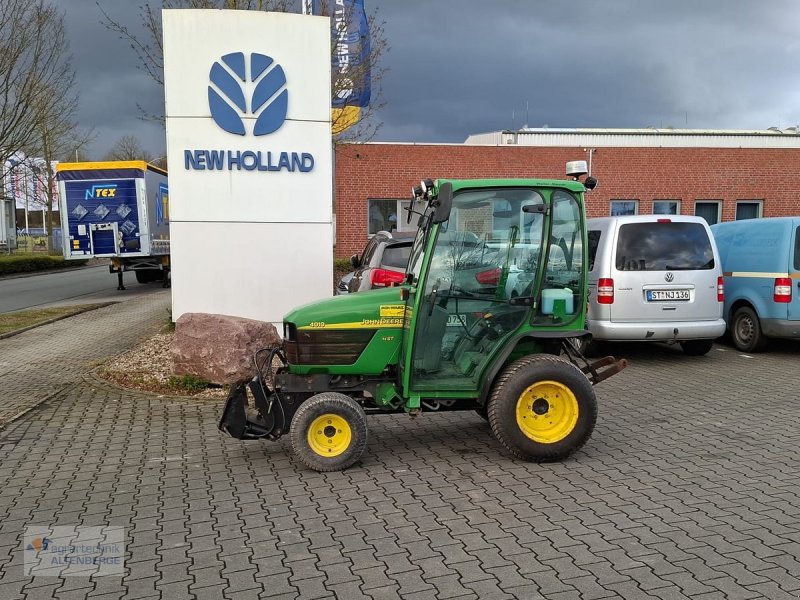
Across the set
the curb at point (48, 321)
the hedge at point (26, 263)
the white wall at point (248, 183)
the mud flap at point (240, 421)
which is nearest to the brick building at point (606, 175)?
the curb at point (48, 321)

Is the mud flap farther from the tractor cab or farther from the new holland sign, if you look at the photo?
the new holland sign

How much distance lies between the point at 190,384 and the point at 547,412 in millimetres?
4392

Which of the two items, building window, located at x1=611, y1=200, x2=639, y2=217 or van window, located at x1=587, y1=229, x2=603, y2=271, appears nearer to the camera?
van window, located at x1=587, y1=229, x2=603, y2=271

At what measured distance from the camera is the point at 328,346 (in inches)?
212

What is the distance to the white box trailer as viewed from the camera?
68.1ft

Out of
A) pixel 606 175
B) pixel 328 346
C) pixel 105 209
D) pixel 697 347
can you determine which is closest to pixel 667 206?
pixel 606 175

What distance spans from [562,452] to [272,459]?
230 centimetres

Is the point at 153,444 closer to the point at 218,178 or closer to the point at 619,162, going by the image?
the point at 218,178

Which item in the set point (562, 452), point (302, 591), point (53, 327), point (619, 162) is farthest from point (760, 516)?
point (619, 162)

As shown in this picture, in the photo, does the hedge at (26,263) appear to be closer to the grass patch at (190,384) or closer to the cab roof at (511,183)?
the grass patch at (190,384)

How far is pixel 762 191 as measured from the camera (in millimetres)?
23203

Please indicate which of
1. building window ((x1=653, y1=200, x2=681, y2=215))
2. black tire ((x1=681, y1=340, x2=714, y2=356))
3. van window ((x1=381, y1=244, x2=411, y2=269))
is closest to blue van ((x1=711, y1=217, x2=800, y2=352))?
black tire ((x1=681, y1=340, x2=714, y2=356))

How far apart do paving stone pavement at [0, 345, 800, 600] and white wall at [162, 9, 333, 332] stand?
3.25 meters

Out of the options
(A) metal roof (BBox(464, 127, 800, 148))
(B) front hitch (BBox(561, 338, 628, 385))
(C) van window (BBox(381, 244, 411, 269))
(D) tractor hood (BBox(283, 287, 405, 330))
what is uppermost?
(A) metal roof (BBox(464, 127, 800, 148))
